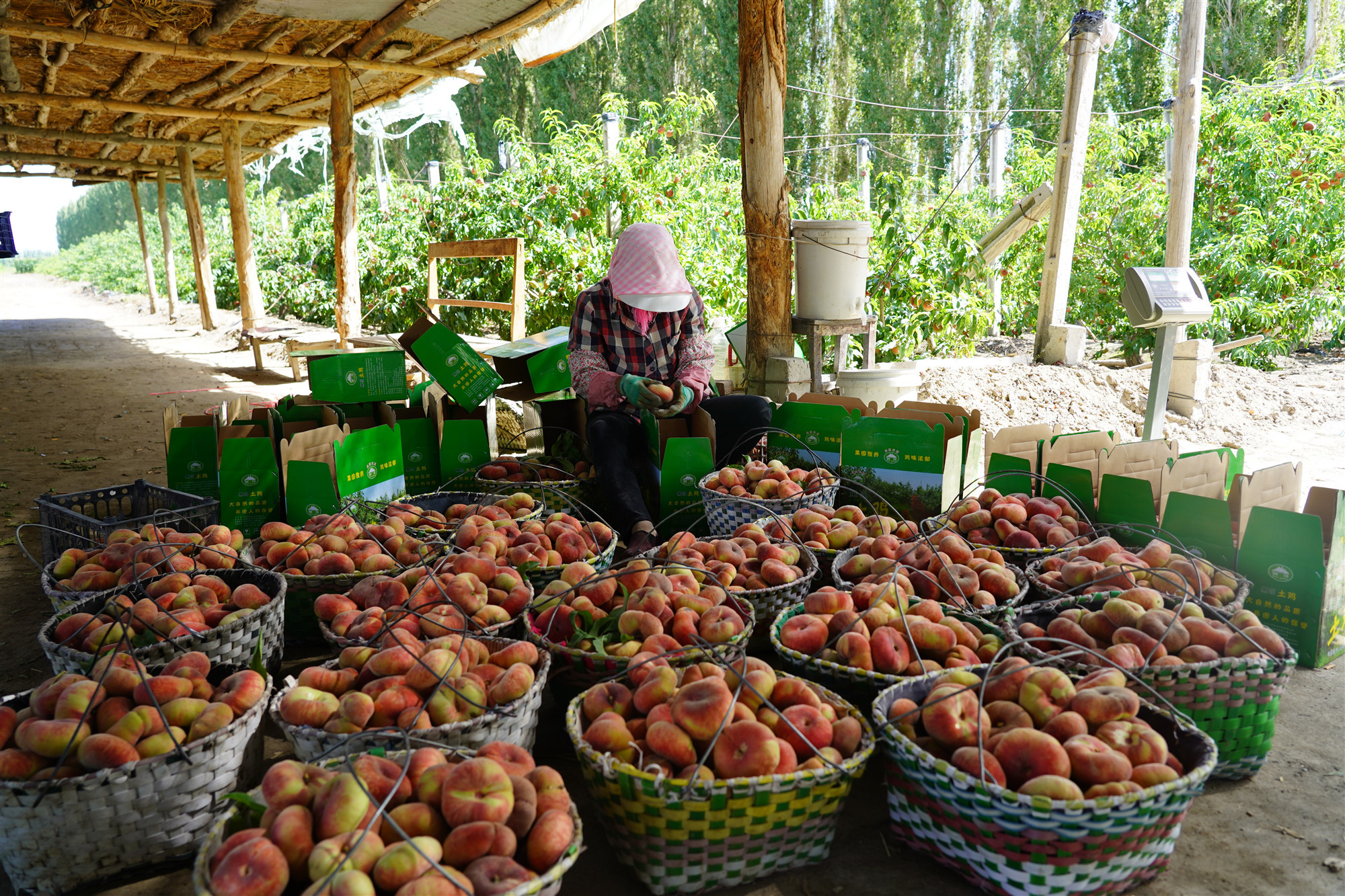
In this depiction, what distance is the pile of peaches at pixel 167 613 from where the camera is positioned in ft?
6.21

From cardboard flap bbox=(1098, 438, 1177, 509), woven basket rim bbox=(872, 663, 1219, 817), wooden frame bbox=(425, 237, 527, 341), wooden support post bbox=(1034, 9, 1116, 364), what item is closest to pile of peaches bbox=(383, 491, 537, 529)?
woven basket rim bbox=(872, 663, 1219, 817)

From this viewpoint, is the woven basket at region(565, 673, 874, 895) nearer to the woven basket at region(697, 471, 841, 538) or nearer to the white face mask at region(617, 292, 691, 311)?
the woven basket at region(697, 471, 841, 538)

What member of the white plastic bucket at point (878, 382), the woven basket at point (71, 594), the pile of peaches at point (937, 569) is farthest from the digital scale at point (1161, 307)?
the woven basket at point (71, 594)

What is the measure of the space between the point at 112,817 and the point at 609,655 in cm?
96

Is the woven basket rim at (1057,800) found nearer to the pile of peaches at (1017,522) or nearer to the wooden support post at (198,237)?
the pile of peaches at (1017,522)

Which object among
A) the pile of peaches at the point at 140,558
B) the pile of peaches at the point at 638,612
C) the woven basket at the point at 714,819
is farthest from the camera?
the pile of peaches at the point at 140,558

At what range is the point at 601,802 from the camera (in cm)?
155

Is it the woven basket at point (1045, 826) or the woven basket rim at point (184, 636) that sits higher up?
the woven basket rim at point (184, 636)

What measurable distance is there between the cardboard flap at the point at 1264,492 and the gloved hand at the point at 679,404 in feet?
6.05

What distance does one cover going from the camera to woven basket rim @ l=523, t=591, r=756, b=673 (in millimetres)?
1804

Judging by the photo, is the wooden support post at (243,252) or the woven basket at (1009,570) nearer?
the woven basket at (1009,570)

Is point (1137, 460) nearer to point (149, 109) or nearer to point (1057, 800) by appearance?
point (1057, 800)

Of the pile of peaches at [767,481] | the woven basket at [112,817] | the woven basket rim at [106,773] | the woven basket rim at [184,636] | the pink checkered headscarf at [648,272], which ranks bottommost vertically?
the woven basket at [112,817]

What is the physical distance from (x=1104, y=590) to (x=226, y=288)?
781 inches
